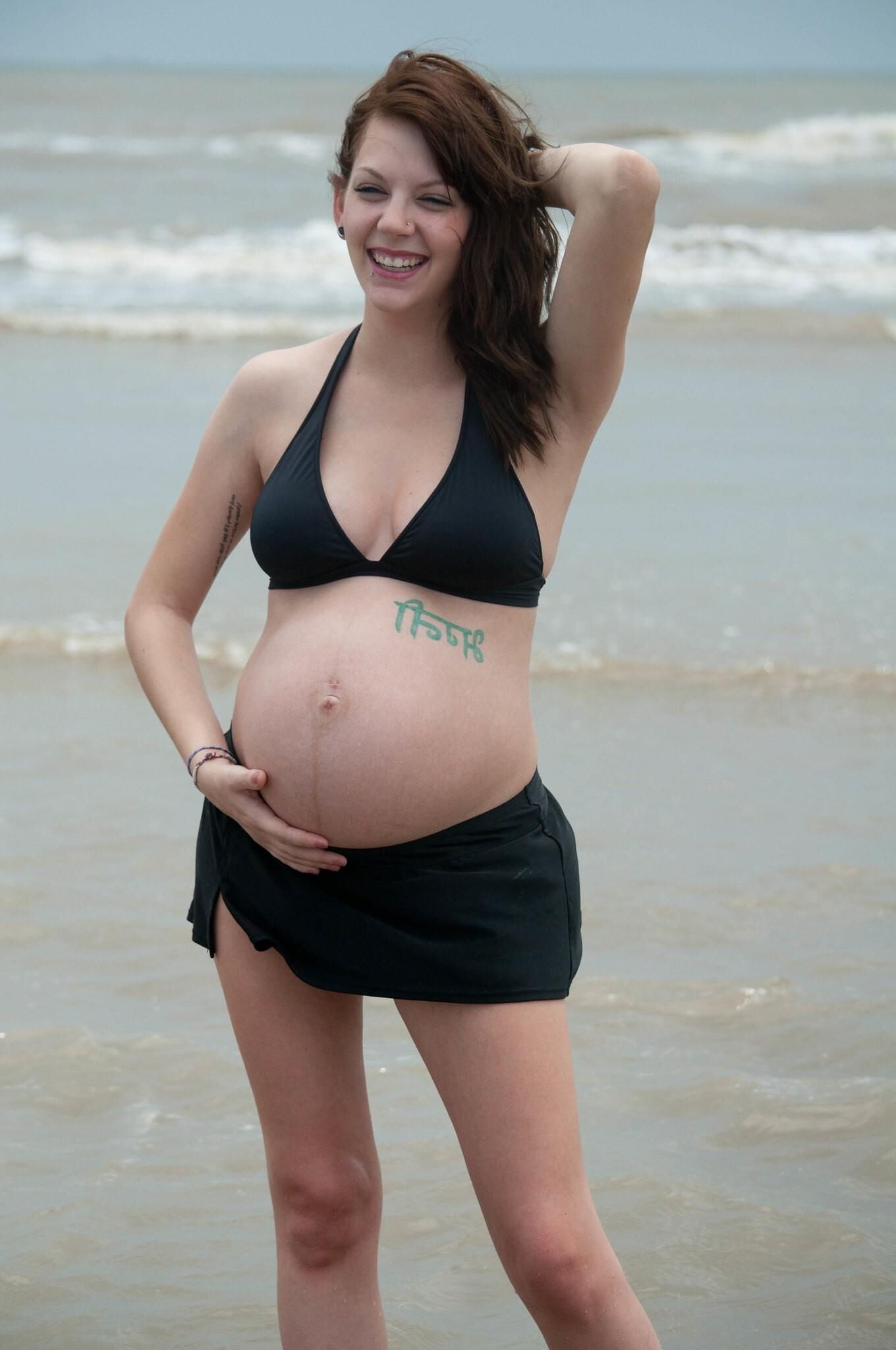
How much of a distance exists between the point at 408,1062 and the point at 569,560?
3.67m

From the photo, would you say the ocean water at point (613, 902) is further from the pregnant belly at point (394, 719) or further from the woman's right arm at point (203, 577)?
the pregnant belly at point (394, 719)

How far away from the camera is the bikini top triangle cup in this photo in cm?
200

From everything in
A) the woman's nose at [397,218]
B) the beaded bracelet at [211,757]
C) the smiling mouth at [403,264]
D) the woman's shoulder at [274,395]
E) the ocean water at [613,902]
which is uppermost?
the woman's nose at [397,218]

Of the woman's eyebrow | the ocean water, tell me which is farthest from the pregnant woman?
the ocean water

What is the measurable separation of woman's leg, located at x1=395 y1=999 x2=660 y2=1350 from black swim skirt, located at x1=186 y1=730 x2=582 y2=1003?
0.05 meters

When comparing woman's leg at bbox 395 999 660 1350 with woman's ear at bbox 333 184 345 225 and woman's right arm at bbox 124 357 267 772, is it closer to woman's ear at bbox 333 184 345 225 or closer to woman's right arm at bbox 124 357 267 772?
woman's right arm at bbox 124 357 267 772

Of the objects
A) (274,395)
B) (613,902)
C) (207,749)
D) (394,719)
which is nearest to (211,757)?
(207,749)

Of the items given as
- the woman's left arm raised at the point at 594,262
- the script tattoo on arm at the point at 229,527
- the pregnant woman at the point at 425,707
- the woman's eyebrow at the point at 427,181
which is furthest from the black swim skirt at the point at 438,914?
the woman's eyebrow at the point at 427,181

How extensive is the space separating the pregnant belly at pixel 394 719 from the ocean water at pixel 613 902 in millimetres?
1093

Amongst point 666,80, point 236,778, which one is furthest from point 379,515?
point 666,80

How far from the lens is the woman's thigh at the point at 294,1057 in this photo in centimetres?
214

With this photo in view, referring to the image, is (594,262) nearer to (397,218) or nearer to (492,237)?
(492,237)

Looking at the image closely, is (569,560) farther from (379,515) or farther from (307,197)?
(307,197)

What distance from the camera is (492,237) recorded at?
6.88 ft
